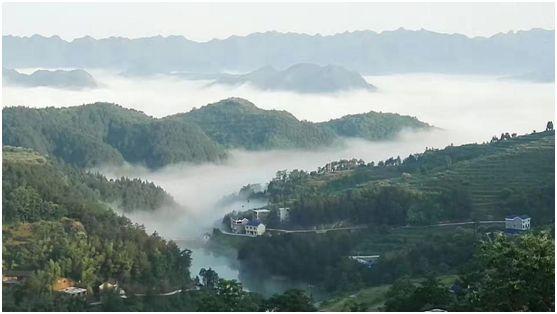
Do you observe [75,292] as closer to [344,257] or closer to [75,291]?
[75,291]

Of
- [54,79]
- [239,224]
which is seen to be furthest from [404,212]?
[54,79]

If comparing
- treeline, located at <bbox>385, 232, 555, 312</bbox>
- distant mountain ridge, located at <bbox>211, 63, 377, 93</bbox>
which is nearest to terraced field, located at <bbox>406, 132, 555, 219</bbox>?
distant mountain ridge, located at <bbox>211, 63, 377, 93</bbox>

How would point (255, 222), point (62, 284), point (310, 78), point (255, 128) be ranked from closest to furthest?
point (62, 284)
point (255, 222)
point (310, 78)
point (255, 128)

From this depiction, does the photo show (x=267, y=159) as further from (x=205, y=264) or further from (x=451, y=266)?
(x=451, y=266)

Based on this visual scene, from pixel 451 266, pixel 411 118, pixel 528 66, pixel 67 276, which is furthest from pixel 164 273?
pixel 411 118

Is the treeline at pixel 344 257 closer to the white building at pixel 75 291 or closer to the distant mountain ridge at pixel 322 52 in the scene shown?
the white building at pixel 75 291

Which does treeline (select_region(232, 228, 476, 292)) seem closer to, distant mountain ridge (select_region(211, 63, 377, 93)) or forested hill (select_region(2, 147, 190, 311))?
forested hill (select_region(2, 147, 190, 311))
